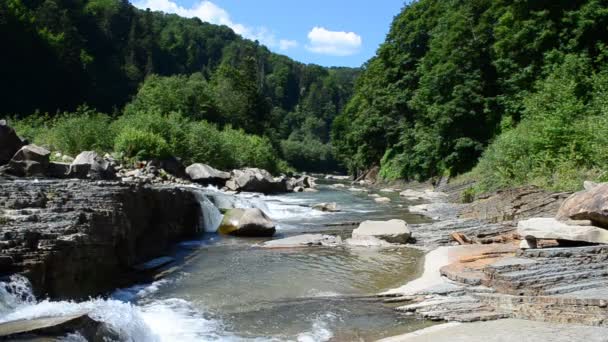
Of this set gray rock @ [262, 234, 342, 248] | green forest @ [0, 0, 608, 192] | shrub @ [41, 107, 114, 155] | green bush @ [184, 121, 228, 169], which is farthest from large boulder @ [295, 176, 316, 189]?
gray rock @ [262, 234, 342, 248]

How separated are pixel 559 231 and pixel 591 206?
34.9 inches

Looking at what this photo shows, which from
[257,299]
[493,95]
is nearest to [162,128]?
[493,95]

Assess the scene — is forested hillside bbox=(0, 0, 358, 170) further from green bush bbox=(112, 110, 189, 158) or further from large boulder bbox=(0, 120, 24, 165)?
large boulder bbox=(0, 120, 24, 165)

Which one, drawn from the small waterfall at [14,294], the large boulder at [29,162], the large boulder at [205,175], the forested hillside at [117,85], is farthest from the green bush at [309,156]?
the small waterfall at [14,294]

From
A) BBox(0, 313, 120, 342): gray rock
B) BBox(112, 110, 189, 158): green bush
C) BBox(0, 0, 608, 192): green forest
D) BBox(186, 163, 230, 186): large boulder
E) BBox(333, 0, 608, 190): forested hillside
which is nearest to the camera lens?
BBox(0, 313, 120, 342): gray rock

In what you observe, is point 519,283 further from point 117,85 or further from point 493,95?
point 117,85

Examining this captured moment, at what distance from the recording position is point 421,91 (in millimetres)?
43094

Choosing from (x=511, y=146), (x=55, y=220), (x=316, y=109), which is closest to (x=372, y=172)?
(x=511, y=146)

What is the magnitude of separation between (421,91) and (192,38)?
418 ft

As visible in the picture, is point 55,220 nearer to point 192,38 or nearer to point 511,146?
point 511,146

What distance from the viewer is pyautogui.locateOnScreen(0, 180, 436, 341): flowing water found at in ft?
27.4

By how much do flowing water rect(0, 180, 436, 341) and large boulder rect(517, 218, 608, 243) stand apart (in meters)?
3.01

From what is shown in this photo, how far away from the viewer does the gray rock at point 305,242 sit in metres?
17.0

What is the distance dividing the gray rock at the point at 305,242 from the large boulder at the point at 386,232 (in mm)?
865
